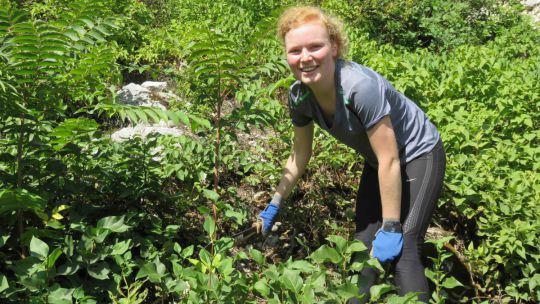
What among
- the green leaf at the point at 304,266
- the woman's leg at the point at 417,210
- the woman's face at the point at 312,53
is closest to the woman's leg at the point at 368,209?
the woman's leg at the point at 417,210

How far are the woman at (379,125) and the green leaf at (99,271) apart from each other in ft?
3.90

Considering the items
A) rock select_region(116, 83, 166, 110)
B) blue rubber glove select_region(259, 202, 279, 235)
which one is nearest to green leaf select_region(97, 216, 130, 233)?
blue rubber glove select_region(259, 202, 279, 235)

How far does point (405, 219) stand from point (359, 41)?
413 cm

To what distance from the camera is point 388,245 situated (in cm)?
250

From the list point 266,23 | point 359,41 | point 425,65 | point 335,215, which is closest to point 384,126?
point 266,23

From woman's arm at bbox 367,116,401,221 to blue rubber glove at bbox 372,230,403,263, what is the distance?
0.08 meters

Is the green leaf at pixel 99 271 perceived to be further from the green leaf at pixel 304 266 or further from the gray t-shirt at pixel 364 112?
the gray t-shirt at pixel 364 112

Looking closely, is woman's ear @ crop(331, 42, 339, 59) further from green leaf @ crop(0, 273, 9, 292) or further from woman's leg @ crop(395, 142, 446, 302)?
green leaf @ crop(0, 273, 9, 292)

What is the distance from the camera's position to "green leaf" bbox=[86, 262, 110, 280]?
2.55 meters

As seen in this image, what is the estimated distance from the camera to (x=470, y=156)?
13.0 feet

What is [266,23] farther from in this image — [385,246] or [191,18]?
[191,18]

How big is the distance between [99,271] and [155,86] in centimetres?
368

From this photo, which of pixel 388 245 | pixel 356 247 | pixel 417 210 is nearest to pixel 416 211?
pixel 417 210

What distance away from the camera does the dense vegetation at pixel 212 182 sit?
2.32 m
